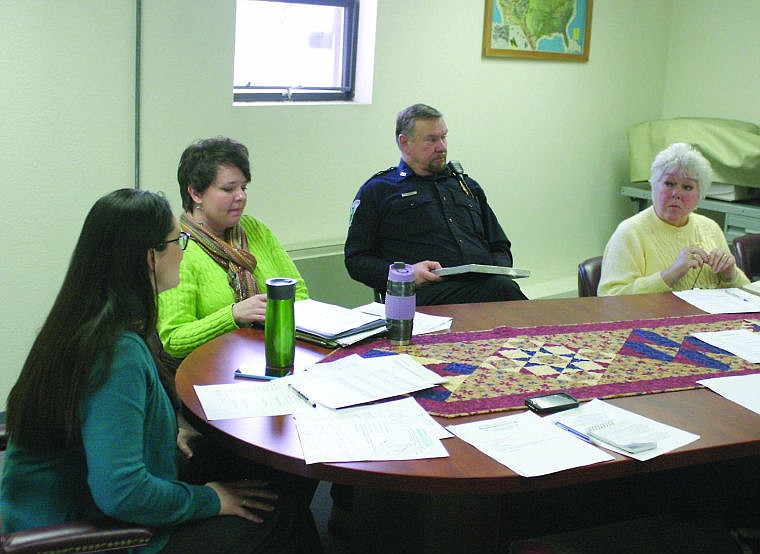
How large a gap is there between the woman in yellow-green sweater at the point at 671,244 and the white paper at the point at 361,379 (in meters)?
1.34

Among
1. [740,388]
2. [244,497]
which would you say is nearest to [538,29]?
[740,388]

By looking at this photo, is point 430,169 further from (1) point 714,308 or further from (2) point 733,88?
(2) point 733,88

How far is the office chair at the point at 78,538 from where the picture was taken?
1.43 meters

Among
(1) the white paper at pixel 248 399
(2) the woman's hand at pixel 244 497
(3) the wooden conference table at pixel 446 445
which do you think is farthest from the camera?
(1) the white paper at pixel 248 399

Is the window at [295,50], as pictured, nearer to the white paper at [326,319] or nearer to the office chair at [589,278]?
the office chair at [589,278]

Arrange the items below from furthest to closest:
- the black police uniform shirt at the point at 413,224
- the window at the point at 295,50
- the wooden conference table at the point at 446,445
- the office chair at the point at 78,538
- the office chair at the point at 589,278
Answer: the window at the point at 295,50 < the black police uniform shirt at the point at 413,224 < the office chair at the point at 589,278 < the wooden conference table at the point at 446,445 < the office chair at the point at 78,538

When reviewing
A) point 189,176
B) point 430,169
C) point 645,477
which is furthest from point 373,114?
point 645,477

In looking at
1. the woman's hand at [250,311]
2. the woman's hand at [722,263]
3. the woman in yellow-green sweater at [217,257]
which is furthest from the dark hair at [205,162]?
the woman's hand at [722,263]

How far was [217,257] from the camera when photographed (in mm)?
2656

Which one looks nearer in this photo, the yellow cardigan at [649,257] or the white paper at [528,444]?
the white paper at [528,444]

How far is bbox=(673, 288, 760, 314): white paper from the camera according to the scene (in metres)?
2.87

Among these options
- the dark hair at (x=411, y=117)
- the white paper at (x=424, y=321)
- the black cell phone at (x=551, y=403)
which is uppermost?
the dark hair at (x=411, y=117)

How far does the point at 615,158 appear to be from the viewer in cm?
549

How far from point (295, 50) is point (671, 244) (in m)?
1.97
